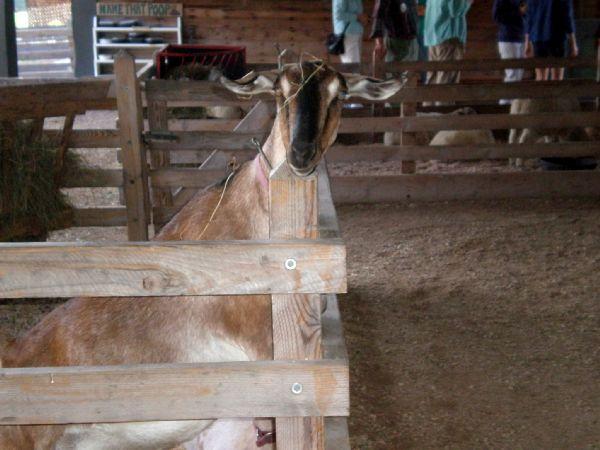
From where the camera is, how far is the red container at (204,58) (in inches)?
355

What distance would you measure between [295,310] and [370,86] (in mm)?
2290

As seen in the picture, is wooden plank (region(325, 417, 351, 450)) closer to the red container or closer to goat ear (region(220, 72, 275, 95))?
goat ear (region(220, 72, 275, 95))

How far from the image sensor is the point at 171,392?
1949 mm

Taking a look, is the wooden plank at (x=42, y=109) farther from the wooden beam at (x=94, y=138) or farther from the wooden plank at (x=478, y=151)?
the wooden plank at (x=478, y=151)

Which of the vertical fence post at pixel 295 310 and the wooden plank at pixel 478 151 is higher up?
the vertical fence post at pixel 295 310

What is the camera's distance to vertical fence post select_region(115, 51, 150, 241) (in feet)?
22.7

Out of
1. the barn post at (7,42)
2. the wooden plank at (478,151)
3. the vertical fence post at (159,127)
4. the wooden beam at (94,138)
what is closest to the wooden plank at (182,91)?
the vertical fence post at (159,127)

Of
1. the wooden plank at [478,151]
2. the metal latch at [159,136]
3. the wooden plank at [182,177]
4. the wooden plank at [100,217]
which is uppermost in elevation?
the metal latch at [159,136]

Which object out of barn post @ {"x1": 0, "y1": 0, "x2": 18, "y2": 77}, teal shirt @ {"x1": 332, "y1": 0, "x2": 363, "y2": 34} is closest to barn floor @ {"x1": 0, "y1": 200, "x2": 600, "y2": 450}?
barn post @ {"x1": 0, "y1": 0, "x2": 18, "y2": 77}

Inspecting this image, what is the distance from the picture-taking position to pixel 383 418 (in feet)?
14.4

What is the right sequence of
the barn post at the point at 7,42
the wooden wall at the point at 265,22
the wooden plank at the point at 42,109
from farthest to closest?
the wooden wall at the point at 265,22 → the barn post at the point at 7,42 → the wooden plank at the point at 42,109

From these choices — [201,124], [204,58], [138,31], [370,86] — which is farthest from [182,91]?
[138,31]

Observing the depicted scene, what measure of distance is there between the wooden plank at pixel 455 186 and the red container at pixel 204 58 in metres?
1.75

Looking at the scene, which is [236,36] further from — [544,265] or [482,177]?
[544,265]
